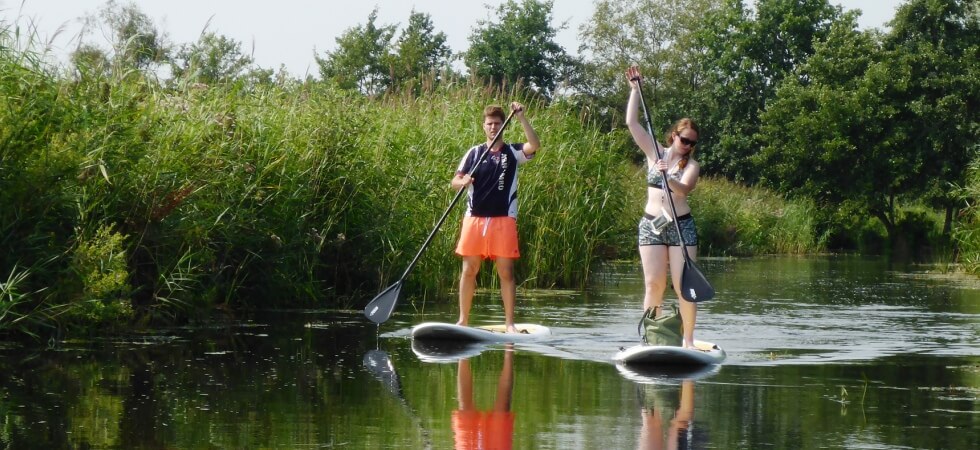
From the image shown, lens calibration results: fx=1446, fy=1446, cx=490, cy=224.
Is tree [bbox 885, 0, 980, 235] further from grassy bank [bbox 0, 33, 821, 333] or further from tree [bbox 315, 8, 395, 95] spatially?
grassy bank [bbox 0, 33, 821, 333]

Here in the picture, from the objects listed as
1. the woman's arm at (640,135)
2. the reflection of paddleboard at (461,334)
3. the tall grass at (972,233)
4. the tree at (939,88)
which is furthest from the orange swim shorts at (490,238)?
the tree at (939,88)

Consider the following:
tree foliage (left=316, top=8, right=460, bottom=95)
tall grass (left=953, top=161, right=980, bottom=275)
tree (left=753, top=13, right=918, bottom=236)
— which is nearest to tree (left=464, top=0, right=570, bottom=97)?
tree foliage (left=316, top=8, right=460, bottom=95)

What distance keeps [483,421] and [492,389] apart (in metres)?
1.32

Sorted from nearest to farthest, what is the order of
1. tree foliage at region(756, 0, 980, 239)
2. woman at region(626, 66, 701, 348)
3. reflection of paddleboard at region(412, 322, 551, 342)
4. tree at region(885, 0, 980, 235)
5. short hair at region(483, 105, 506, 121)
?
1. woman at region(626, 66, 701, 348)
2. reflection of paddleboard at region(412, 322, 551, 342)
3. short hair at region(483, 105, 506, 121)
4. tree at region(885, 0, 980, 235)
5. tree foliage at region(756, 0, 980, 239)

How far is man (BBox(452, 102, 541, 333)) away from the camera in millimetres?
11727

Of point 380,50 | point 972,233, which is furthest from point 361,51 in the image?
point 972,233

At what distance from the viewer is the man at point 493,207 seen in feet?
38.5

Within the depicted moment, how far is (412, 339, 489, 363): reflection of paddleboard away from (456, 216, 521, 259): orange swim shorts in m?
0.76

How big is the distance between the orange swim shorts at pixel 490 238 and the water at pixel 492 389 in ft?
2.78

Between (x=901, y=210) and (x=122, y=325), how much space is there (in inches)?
1582

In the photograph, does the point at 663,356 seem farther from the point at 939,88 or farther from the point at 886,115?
the point at 939,88

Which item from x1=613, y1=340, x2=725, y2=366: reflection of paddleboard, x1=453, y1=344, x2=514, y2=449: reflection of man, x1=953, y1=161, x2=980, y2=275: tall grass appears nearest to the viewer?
x1=453, y1=344, x2=514, y2=449: reflection of man

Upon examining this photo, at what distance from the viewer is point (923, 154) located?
4597cm

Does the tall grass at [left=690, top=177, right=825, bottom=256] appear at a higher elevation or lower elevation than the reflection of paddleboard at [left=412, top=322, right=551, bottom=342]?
higher
